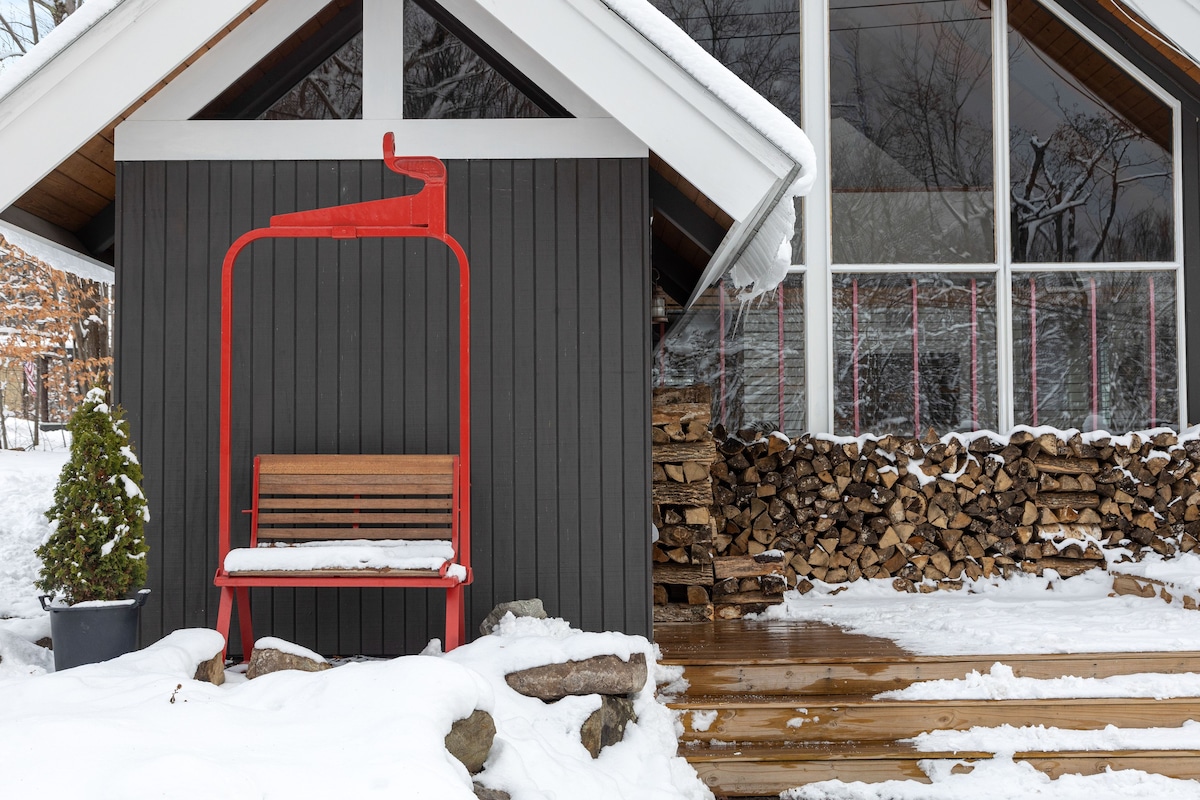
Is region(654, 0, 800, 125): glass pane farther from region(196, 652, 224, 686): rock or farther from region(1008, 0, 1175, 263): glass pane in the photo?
region(196, 652, 224, 686): rock

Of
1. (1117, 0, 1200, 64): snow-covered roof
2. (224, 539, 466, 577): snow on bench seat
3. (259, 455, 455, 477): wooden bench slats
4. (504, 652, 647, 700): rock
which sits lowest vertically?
(504, 652, 647, 700): rock

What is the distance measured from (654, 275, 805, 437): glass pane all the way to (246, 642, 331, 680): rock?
334cm

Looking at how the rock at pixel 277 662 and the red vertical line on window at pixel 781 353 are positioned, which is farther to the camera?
the red vertical line on window at pixel 781 353

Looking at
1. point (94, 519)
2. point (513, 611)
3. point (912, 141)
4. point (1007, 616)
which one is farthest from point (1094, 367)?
point (94, 519)

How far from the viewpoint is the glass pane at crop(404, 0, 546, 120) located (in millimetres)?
3955

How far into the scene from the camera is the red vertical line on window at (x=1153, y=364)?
5.94 m

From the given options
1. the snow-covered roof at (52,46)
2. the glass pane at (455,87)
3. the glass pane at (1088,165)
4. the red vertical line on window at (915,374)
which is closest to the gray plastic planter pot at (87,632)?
the snow-covered roof at (52,46)

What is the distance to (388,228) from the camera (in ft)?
10.6

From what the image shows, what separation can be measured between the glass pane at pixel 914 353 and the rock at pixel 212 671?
403cm

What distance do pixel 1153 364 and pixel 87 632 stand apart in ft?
19.5

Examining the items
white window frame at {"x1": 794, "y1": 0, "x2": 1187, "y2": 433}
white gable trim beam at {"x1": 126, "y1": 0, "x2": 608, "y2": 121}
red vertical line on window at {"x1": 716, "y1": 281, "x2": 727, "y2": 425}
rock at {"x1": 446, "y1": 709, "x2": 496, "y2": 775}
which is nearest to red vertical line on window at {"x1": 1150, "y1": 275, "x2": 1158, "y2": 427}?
white window frame at {"x1": 794, "y1": 0, "x2": 1187, "y2": 433}

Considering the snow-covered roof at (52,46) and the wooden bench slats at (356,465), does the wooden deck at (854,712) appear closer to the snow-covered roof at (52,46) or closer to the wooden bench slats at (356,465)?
the wooden bench slats at (356,465)

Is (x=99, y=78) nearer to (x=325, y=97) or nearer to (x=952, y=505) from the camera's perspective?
(x=325, y=97)

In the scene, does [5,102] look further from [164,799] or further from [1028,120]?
[1028,120]
